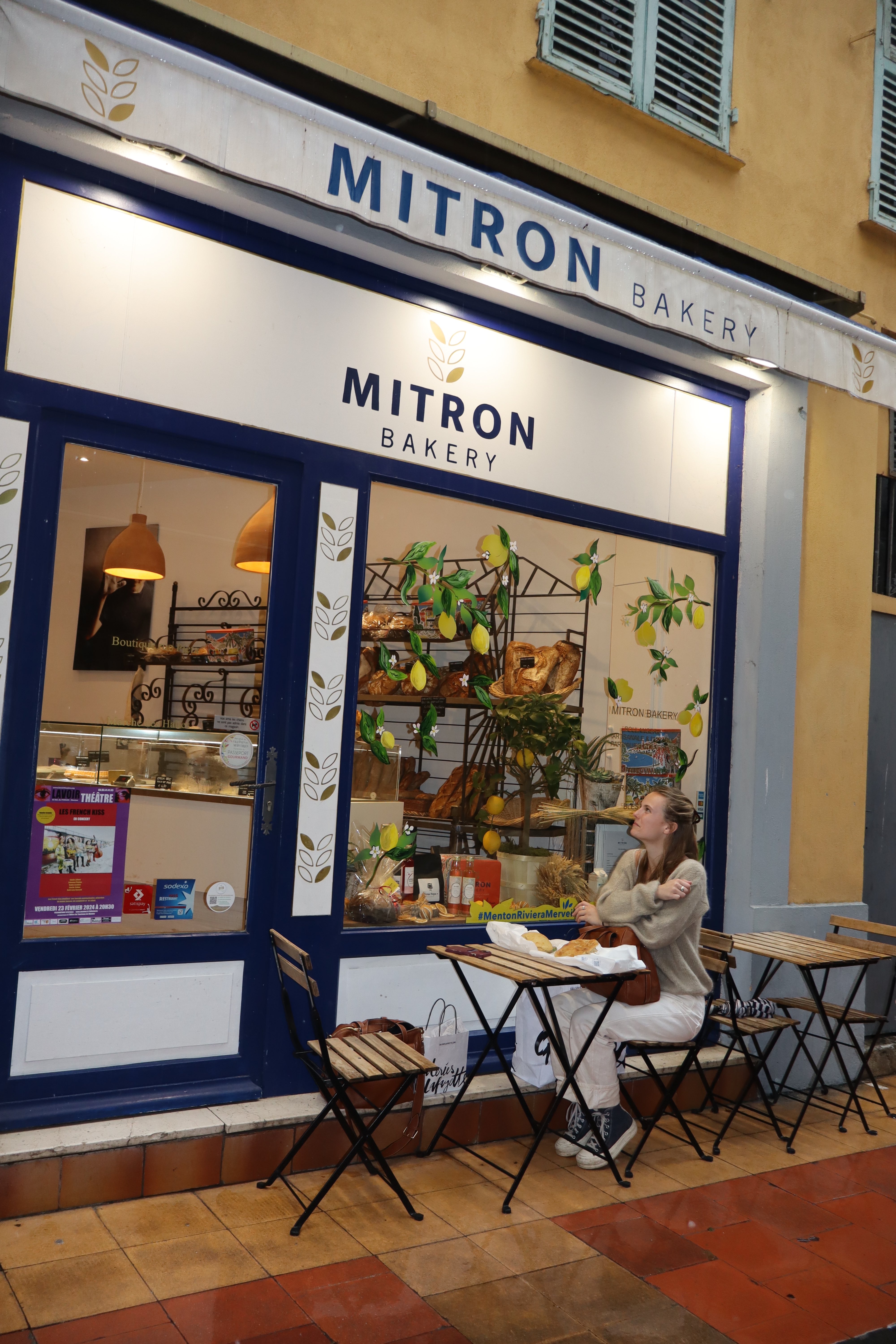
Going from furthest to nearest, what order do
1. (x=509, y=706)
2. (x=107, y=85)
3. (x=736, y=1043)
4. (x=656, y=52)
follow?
(x=656, y=52), (x=736, y=1043), (x=509, y=706), (x=107, y=85)

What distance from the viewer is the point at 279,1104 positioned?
14.3ft

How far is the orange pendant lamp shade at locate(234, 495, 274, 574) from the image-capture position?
4.54 meters

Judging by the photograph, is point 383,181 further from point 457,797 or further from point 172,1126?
point 172,1126

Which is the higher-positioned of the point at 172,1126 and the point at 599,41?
the point at 599,41

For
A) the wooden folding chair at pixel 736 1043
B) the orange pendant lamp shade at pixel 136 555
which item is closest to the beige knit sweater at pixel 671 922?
the wooden folding chair at pixel 736 1043

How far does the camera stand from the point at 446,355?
16.6 feet

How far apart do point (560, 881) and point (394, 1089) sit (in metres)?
1.51

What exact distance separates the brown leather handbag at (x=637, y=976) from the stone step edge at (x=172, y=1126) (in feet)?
2.45

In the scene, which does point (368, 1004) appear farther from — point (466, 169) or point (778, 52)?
point (778, 52)

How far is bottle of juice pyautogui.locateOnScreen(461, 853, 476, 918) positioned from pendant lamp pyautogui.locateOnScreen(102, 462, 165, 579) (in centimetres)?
204

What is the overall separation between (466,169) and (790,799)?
12.4ft

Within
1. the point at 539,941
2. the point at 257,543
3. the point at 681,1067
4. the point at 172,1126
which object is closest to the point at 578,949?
the point at 539,941

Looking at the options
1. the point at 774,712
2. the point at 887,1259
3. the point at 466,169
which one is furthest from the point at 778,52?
the point at 887,1259

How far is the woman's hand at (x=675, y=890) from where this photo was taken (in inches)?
180
